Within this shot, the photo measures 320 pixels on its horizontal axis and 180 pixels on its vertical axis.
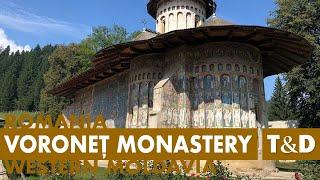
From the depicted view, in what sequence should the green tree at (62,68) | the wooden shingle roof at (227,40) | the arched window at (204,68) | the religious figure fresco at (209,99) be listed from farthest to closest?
the green tree at (62,68)
the arched window at (204,68)
the religious figure fresco at (209,99)
the wooden shingle roof at (227,40)

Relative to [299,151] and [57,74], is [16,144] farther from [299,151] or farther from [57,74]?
[57,74]

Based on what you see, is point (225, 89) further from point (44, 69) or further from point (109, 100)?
point (44, 69)

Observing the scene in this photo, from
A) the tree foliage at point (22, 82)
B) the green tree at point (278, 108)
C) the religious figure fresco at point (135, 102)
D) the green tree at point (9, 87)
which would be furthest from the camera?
the green tree at point (9, 87)

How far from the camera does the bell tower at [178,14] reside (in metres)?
19.5

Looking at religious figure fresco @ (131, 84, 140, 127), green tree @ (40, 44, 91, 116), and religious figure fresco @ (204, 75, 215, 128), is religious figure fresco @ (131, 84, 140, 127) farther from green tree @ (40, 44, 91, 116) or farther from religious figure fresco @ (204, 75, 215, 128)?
green tree @ (40, 44, 91, 116)

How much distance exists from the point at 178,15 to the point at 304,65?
23.7ft

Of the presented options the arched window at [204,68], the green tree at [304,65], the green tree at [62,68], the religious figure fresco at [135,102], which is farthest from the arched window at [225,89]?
the green tree at [62,68]

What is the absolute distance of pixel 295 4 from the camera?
2172cm

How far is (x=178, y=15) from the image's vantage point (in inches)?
778

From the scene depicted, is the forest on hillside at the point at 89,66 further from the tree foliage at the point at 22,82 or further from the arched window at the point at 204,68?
the arched window at the point at 204,68

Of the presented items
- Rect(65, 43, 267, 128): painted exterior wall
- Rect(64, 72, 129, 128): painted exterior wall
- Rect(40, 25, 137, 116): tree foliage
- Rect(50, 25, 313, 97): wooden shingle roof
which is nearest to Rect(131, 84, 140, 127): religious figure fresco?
Rect(65, 43, 267, 128): painted exterior wall

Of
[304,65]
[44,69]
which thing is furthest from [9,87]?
[304,65]

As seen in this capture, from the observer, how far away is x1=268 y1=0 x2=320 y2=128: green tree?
19.9 meters

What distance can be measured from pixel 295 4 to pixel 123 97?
11021mm
